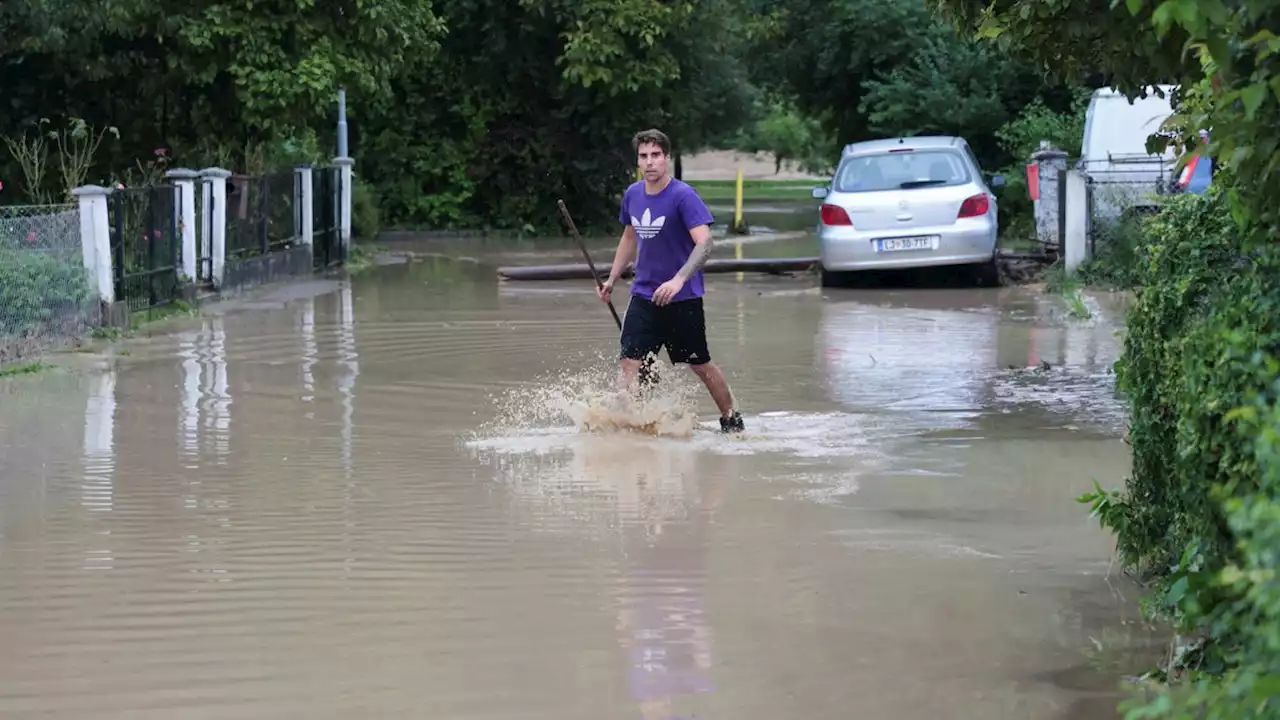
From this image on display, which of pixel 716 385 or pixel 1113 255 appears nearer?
pixel 716 385

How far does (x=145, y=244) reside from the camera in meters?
16.4

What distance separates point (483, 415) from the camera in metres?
10.9

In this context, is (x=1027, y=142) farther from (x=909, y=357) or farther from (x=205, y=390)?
(x=205, y=390)

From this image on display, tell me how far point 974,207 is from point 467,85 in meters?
16.1

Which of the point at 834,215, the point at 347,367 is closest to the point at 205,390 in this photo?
the point at 347,367

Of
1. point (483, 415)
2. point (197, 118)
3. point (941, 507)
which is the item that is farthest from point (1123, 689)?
point (197, 118)

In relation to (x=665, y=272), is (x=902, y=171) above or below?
above

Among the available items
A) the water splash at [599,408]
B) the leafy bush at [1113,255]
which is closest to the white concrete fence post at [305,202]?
the leafy bush at [1113,255]

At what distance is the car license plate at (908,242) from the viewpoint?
1838 centimetres

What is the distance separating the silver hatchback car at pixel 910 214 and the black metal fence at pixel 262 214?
6.32m

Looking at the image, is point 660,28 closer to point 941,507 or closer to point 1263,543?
point 941,507

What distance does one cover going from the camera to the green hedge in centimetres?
323

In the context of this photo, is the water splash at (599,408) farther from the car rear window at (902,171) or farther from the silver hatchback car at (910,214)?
the car rear window at (902,171)

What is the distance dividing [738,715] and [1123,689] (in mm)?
1167
